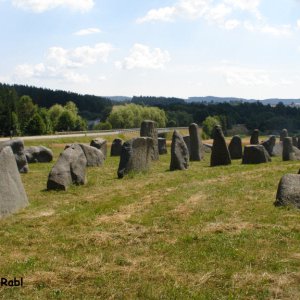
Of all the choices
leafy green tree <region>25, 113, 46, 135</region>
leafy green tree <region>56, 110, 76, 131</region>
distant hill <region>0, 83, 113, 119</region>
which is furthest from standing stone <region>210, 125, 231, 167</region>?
distant hill <region>0, 83, 113, 119</region>

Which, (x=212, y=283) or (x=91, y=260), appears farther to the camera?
(x=91, y=260)

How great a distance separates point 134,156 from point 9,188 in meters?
8.87

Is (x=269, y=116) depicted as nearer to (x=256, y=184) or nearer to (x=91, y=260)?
(x=256, y=184)

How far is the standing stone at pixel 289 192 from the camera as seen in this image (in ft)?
42.8

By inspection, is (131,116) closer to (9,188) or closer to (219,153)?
(219,153)

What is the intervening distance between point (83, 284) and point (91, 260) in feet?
3.78

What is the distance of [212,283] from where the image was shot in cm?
766

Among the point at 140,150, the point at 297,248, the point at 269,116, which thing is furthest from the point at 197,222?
the point at 269,116

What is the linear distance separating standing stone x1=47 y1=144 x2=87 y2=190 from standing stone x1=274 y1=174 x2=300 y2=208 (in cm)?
817

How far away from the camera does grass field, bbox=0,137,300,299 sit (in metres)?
7.49

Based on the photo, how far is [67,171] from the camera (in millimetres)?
18047

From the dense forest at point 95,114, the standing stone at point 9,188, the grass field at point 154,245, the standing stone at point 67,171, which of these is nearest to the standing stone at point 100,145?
the standing stone at point 67,171

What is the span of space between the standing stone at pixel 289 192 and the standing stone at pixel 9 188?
25.4ft

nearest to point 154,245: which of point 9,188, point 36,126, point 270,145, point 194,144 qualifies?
point 9,188
